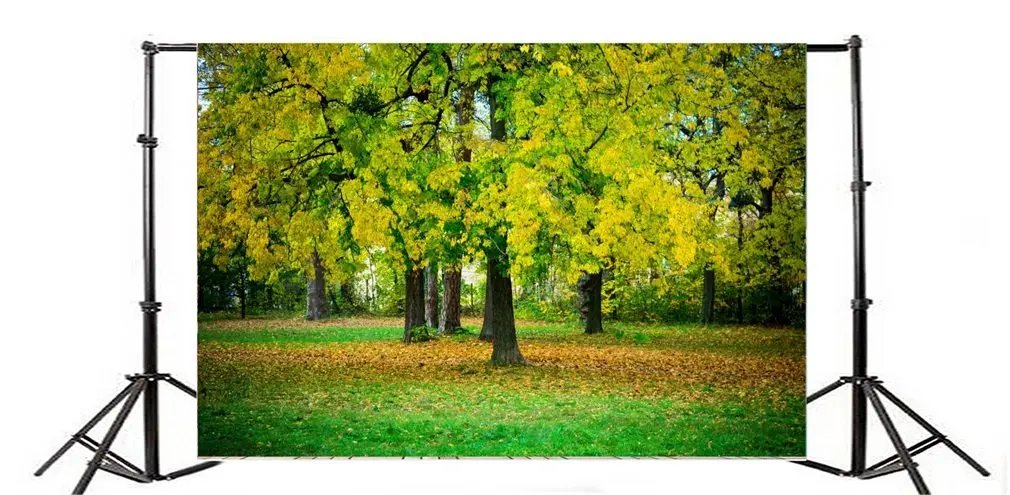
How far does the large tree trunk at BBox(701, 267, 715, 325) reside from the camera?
18.7 feet

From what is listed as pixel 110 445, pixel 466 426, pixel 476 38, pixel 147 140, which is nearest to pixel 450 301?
pixel 466 426

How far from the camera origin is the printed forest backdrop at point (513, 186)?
557 cm

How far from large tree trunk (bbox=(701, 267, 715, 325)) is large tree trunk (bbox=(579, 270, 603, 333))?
63cm

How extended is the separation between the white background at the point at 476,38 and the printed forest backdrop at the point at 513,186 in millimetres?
362

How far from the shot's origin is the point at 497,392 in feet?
18.2

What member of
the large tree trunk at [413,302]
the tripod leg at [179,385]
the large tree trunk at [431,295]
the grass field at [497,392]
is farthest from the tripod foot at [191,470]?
the large tree trunk at [431,295]

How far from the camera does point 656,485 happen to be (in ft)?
15.8

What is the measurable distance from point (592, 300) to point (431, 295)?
99 centimetres

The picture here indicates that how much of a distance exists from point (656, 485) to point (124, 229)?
314cm
